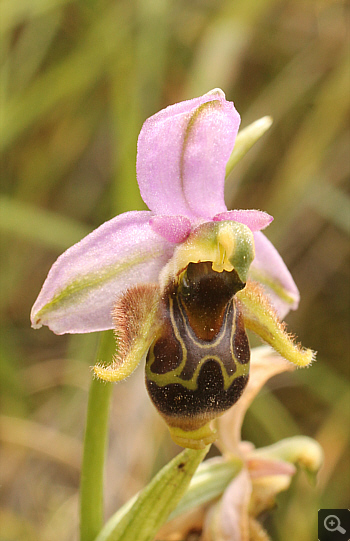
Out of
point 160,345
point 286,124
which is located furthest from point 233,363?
point 286,124

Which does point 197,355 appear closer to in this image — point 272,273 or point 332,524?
point 272,273

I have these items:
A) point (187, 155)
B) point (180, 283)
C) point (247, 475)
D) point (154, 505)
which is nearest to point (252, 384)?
point (247, 475)

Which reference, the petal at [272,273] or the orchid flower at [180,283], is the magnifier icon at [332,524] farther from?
the orchid flower at [180,283]

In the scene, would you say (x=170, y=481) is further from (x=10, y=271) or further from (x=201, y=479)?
(x=10, y=271)

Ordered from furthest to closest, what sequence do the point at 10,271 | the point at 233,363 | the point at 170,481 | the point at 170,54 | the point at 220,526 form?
the point at 170,54 < the point at 10,271 < the point at 220,526 < the point at 170,481 < the point at 233,363

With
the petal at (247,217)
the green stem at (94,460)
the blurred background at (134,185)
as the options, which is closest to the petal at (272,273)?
the petal at (247,217)

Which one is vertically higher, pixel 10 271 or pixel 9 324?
pixel 10 271
